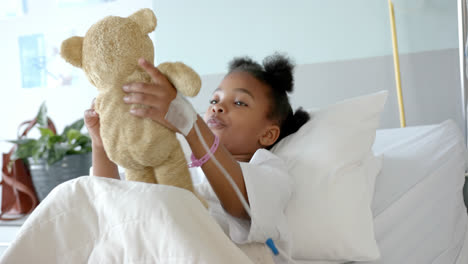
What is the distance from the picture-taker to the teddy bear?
709 mm

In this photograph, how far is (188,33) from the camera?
2.06 meters

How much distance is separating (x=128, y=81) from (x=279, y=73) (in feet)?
1.85

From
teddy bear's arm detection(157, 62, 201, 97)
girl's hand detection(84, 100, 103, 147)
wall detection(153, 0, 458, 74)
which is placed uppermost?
wall detection(153, 0, 458, 74)

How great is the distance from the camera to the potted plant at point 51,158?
6.37ft

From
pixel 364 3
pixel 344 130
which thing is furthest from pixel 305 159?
pixel 364 3

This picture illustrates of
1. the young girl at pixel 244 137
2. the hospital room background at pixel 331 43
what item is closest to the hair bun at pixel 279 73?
the young girl at pixel 244 137

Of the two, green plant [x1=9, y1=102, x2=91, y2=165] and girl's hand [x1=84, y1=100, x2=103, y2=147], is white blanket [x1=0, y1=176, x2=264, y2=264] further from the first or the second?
green plant [x1=9, y1=102, x2=91, y2=165]

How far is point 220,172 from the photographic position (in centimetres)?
82

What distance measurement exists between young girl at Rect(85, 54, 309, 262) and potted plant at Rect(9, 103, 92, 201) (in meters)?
0.97

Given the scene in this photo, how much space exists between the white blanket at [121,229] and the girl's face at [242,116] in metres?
0.39

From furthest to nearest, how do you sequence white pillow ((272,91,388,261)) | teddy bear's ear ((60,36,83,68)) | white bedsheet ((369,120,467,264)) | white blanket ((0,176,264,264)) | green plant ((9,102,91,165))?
green plant ((9,102,91,165))
white bedsheet ((369,120,467,264))
white pillow ((272,91,388,261))
teddy bear's ear ((60,36,83,68))
white blanket ((0,176,264,264))

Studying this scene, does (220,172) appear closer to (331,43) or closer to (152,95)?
(152,95)

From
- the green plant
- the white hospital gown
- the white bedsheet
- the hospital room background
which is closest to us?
the white hospital gown

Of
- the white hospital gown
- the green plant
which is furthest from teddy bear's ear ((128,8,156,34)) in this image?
the green plant
